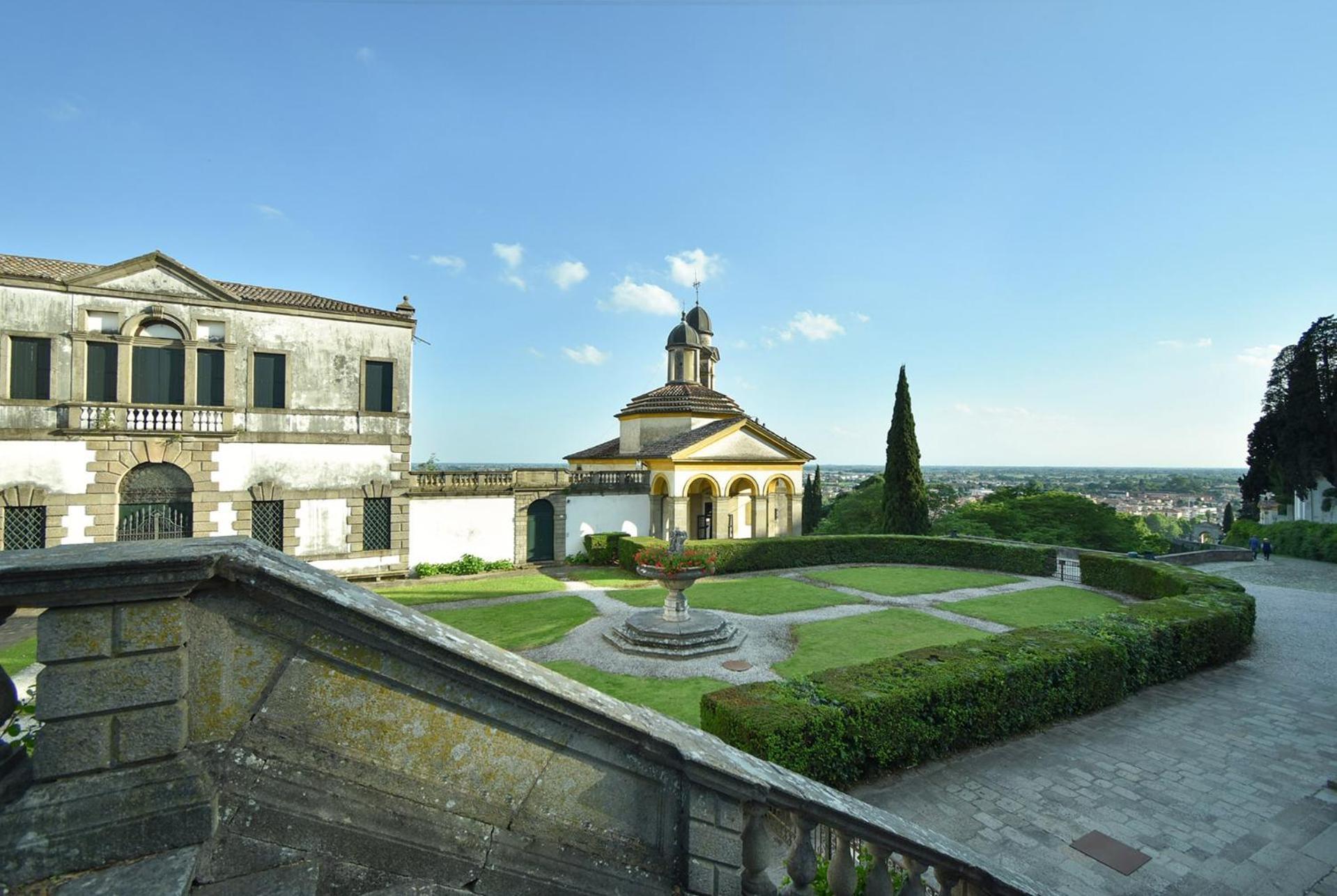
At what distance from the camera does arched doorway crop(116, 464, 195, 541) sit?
1820cm

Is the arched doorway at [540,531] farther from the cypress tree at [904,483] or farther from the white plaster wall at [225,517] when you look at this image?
the cypress tree at [904,483]

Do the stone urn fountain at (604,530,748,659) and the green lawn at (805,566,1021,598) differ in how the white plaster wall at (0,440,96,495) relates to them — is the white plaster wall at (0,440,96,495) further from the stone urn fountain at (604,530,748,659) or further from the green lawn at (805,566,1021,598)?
the green lawn at (805,566,1021,598)

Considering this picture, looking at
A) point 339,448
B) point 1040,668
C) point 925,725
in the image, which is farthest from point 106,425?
point 1040,668

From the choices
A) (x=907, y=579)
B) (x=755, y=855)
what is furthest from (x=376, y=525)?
(x=755, y=855)

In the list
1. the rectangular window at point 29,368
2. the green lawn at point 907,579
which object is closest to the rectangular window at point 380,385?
the rectangular window at point 29,368

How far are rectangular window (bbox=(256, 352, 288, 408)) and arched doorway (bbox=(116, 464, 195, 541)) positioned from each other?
3.26 meters

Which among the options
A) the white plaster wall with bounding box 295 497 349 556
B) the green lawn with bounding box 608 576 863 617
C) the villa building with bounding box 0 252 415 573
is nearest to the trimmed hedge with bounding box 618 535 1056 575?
the green lawn with bounding box 608 576 863 617

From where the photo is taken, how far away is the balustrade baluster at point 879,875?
360cm

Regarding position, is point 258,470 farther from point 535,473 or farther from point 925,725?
point 925,725

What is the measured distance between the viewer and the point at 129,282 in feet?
59.5

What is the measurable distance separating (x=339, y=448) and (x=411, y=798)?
21497 millimetres

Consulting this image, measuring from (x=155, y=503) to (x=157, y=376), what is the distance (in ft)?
13.4

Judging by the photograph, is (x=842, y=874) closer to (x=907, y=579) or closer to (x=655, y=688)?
(x=655, y=688)

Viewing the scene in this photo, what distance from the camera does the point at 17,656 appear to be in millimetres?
11805
